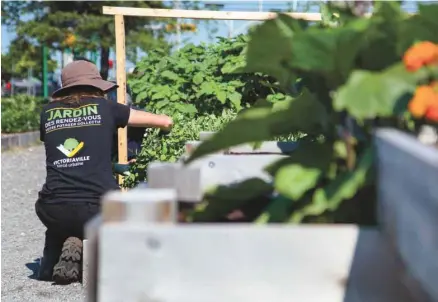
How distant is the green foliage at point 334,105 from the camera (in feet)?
4.42

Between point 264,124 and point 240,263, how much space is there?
1.02 feet

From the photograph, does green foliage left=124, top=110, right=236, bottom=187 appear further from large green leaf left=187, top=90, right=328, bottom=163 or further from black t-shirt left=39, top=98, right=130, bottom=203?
large green leaf left=187, top=90, right=328, bottom=163

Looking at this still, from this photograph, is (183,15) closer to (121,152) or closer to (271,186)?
(121,152)

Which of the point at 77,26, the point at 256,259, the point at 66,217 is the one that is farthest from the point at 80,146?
the point at 77,26

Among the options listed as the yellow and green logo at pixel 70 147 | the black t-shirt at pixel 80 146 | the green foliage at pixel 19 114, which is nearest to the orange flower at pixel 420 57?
the black t-shirt at pixel 80 146

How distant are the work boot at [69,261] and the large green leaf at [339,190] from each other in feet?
11.7

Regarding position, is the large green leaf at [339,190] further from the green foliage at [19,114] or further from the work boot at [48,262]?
the green foliage at [19,114]

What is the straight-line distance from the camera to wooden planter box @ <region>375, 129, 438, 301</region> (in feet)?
3.44

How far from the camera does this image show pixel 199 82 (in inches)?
256

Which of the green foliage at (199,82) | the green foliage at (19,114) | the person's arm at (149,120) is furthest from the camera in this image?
the green foliage at (19,114)

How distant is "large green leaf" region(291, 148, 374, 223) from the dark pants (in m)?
3.44

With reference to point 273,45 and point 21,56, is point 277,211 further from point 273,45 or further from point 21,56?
point 21,56

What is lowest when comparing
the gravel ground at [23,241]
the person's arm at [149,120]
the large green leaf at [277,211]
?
the gravel ground at [23,241]

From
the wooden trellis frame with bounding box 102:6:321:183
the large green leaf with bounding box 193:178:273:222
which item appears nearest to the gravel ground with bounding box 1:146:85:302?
the wooden trellis frame with bounding box 102:6:321:183
